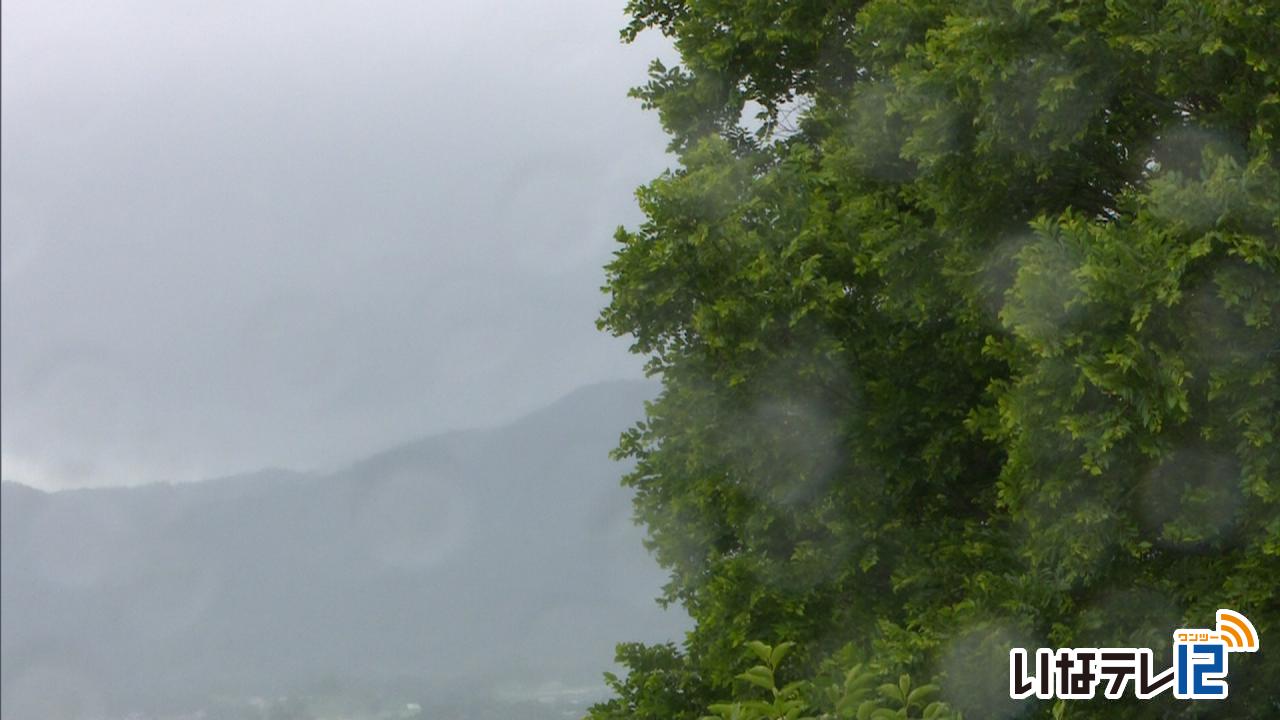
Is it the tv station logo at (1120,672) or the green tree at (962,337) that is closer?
the green tree at (962,337)

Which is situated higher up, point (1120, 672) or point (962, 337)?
point (962, 337)

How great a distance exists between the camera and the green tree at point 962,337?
10.8 metres

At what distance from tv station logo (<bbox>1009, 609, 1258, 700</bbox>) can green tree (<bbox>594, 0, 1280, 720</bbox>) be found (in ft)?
0.60

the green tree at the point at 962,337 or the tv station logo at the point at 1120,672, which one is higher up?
the green tree at the point at 962,337

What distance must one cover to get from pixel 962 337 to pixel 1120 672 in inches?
151

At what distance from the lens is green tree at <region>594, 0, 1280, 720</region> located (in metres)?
10.8

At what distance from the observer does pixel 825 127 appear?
16984 millimetres

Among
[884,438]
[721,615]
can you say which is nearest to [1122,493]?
[884,438]

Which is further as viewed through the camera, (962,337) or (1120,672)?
(962,337)

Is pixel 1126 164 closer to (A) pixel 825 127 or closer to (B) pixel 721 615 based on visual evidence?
(A) pixel 825 127

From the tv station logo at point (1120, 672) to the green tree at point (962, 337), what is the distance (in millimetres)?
182

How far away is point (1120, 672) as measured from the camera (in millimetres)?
12117

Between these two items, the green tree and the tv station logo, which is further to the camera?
the tv station logo

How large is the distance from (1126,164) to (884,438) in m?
3.78
